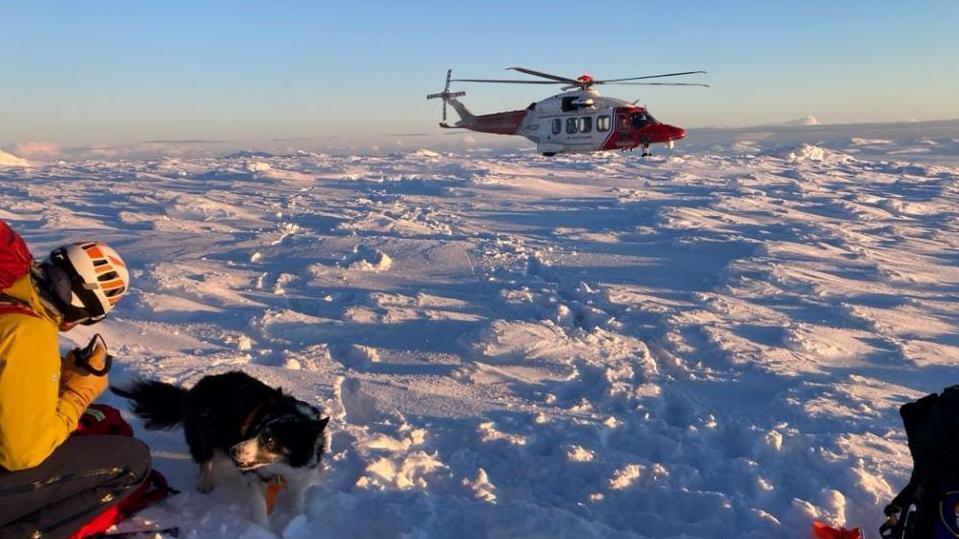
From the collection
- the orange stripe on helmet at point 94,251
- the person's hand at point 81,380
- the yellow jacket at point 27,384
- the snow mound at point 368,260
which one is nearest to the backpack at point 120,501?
the person's hand at point 81,380

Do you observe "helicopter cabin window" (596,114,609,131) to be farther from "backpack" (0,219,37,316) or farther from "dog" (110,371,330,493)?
"backpack" (0,219,37,316)

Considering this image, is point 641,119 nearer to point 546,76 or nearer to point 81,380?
point 546,76

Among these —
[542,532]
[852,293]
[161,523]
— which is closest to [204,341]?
[161,523]

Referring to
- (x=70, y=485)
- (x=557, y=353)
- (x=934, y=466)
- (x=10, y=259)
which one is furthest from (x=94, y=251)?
(x=557, y=353)

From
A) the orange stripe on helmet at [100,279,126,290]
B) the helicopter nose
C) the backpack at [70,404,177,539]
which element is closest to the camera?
the orange stripe on helmet at [100,279,126,290]

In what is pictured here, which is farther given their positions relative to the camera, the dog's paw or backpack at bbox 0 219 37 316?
the dog's paw

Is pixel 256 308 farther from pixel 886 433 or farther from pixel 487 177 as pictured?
pixel 487 177

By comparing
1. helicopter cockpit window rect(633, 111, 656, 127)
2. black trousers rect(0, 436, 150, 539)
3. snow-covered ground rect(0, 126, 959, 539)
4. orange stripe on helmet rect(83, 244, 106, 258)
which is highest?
helicopter cockpit window rect(633, 111, 656, 127)

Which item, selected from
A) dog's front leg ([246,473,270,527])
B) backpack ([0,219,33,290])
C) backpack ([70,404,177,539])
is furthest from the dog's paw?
backpack ([0,219,33,290])

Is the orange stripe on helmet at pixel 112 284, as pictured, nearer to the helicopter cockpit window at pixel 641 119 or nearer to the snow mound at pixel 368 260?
the snow mound at pixel 368 260
